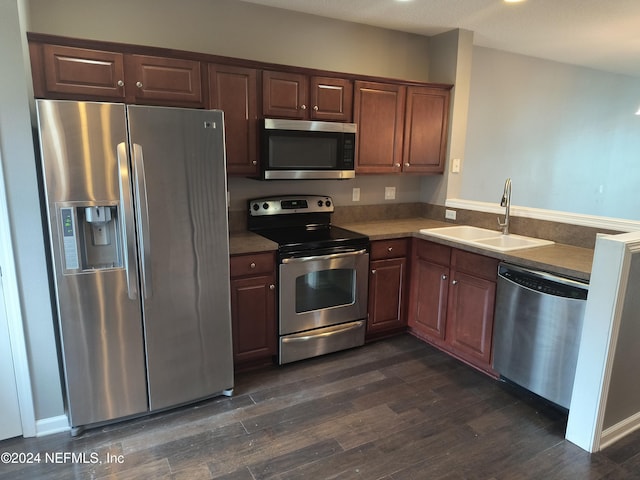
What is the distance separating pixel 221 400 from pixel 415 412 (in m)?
1.19

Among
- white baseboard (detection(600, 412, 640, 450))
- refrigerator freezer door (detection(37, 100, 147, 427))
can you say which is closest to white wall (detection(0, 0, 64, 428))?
refrigerator freezer door (detection(37, 100, 147, 427))

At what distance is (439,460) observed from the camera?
6.61ft

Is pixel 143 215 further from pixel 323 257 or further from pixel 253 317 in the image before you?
pixel 323 257

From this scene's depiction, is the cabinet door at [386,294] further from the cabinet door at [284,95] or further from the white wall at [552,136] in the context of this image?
the white wall at [552,136]

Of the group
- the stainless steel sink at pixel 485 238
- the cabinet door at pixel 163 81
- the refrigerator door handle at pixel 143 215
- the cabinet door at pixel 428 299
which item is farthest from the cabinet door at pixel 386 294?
the cabinet door at pixel 163 81

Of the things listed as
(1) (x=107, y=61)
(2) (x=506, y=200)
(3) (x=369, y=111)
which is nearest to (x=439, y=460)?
(2) (x=506, y=200)

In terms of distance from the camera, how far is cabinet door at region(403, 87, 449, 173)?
11.2 ft

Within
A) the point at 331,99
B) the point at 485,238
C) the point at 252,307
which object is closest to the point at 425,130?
the point at 331,99

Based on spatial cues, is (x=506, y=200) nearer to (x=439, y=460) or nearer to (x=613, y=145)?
(x=439, y=460)

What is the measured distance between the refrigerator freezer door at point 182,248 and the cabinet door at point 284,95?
0.69 m

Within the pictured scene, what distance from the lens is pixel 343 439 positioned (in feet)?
7.09

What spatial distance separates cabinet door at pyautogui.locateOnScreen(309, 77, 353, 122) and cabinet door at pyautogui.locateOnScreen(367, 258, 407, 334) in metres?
1.17

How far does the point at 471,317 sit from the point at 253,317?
151 centimetres

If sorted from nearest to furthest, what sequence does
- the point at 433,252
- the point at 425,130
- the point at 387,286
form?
the point at 433,252 → the point at 387,286 → the point at 425,130
